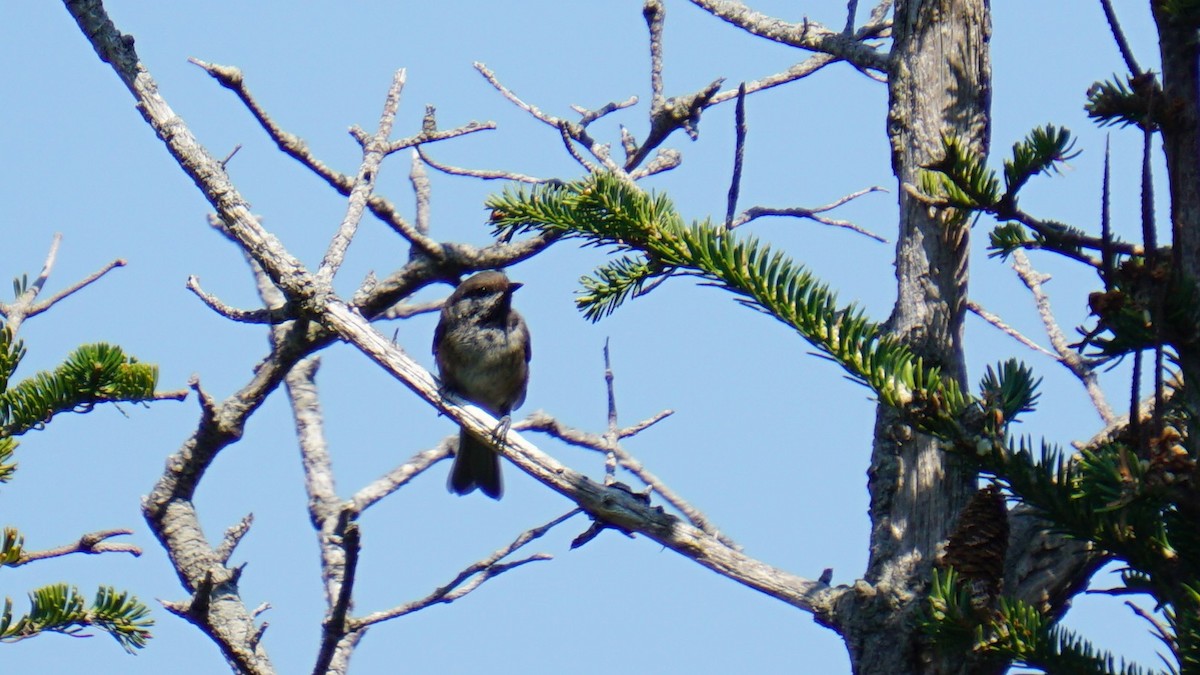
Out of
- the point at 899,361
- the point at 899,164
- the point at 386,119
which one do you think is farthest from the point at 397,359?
the point at 899,361

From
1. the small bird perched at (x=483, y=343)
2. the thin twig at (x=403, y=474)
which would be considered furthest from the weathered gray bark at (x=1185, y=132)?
the small bird perched at (x=483, y=343)

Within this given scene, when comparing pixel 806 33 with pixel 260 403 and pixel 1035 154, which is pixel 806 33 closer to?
pixel 1035 154

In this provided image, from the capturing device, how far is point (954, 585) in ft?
7.82

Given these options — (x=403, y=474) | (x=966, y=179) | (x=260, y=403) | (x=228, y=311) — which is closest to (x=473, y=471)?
(x=403, y=474)

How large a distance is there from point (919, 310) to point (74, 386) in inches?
102

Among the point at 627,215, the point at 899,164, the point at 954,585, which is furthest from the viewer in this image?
the point at 899,164

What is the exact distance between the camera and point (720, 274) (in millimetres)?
2842

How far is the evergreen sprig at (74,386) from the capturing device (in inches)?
142

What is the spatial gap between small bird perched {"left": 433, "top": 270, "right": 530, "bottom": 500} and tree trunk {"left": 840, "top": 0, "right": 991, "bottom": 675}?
15.3 ft

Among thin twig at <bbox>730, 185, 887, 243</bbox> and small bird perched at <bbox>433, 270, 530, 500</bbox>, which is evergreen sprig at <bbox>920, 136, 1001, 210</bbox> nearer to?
thin twig at <bbox>730, 185, 887, 243</bbox>

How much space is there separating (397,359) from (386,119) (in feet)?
3.48

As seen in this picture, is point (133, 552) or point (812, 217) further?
point (812, 217)

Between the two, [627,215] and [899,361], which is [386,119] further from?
[899,361]

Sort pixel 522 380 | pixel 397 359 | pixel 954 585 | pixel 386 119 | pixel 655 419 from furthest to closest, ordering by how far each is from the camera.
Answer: pixel 522 380 → pixel 655 419 → pixel 386 119 → pixel 397 359 → pixel 954 585
